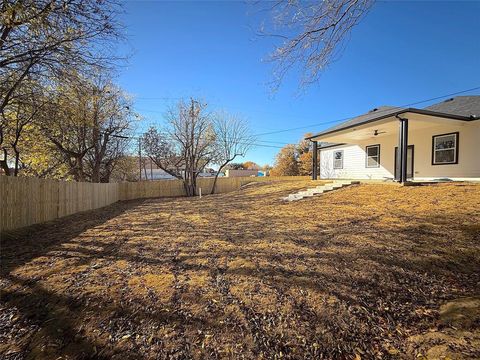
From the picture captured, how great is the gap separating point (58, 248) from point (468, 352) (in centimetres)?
594

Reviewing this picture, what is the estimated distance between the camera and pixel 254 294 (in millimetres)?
2660

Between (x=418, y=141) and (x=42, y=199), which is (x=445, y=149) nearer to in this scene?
(x=418, y=141)

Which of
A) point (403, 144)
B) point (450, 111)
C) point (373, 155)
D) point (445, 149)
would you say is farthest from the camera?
point (373, 155)

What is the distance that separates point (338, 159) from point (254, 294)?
15112 millimetres

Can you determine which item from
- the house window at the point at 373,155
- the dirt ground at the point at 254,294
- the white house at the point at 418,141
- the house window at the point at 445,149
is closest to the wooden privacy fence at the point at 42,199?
the dirt ground at the point at 254,294

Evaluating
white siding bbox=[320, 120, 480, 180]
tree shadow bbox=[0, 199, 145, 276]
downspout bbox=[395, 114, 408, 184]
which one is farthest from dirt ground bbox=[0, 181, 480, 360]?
white siding bbox=[320, 120, 480, 180]

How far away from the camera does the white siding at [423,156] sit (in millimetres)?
9344

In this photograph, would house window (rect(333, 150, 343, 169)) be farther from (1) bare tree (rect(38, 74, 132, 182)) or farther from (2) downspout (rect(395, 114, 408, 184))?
(1) bare tree (rect(38, 74, 132, 182))

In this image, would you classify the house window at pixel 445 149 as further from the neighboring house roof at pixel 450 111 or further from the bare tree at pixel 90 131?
the bare tree at pixel 90 131

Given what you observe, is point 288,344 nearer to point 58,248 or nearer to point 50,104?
point 58,248

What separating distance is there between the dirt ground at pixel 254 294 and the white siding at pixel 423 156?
6297mm

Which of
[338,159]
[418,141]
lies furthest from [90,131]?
[418,141]

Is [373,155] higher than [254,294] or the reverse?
higher

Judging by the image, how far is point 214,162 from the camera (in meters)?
22.9
